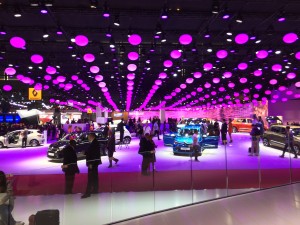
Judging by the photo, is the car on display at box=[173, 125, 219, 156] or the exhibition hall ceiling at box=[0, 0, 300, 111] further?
the car on display at box=[173, 125, 219, 156]

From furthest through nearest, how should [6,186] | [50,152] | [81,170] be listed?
[50,152] < [81,170] < [6,186]

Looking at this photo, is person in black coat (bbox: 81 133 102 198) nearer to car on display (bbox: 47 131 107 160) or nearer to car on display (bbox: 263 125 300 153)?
car on display (bbox: 47 131 107 160)

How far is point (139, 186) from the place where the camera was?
8234mm

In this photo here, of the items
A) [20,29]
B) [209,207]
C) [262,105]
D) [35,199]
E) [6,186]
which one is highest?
[20,29]

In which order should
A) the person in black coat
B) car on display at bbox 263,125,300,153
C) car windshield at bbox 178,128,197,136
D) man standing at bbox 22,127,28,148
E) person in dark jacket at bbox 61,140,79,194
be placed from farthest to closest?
man standing at bbox 22,127,28,148 → car windshield at bbox 178,128,197,136 → car on display at bbox 263,125,300,153 → the person in black coat → person in dark jacket at bbox 61,140,79,194

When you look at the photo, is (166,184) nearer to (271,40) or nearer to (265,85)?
(271,40)

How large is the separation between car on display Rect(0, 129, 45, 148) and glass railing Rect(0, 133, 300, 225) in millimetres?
15928

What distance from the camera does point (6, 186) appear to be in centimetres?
560

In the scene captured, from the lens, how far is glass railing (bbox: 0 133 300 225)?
20.8 ft

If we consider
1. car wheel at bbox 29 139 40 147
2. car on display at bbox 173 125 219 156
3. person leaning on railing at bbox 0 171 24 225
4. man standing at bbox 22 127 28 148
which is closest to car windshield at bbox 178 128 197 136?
car on display at bbox 173 125 219 156

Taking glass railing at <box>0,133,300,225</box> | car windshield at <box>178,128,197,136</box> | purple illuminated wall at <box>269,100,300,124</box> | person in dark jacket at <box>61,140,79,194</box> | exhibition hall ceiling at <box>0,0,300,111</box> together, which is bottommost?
glass railing at <box>0,133,300,225</box>

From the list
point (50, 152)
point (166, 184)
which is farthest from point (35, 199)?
point (50, 152)

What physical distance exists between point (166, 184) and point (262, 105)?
28.7 meters

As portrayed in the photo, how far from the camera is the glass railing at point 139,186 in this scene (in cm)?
635
